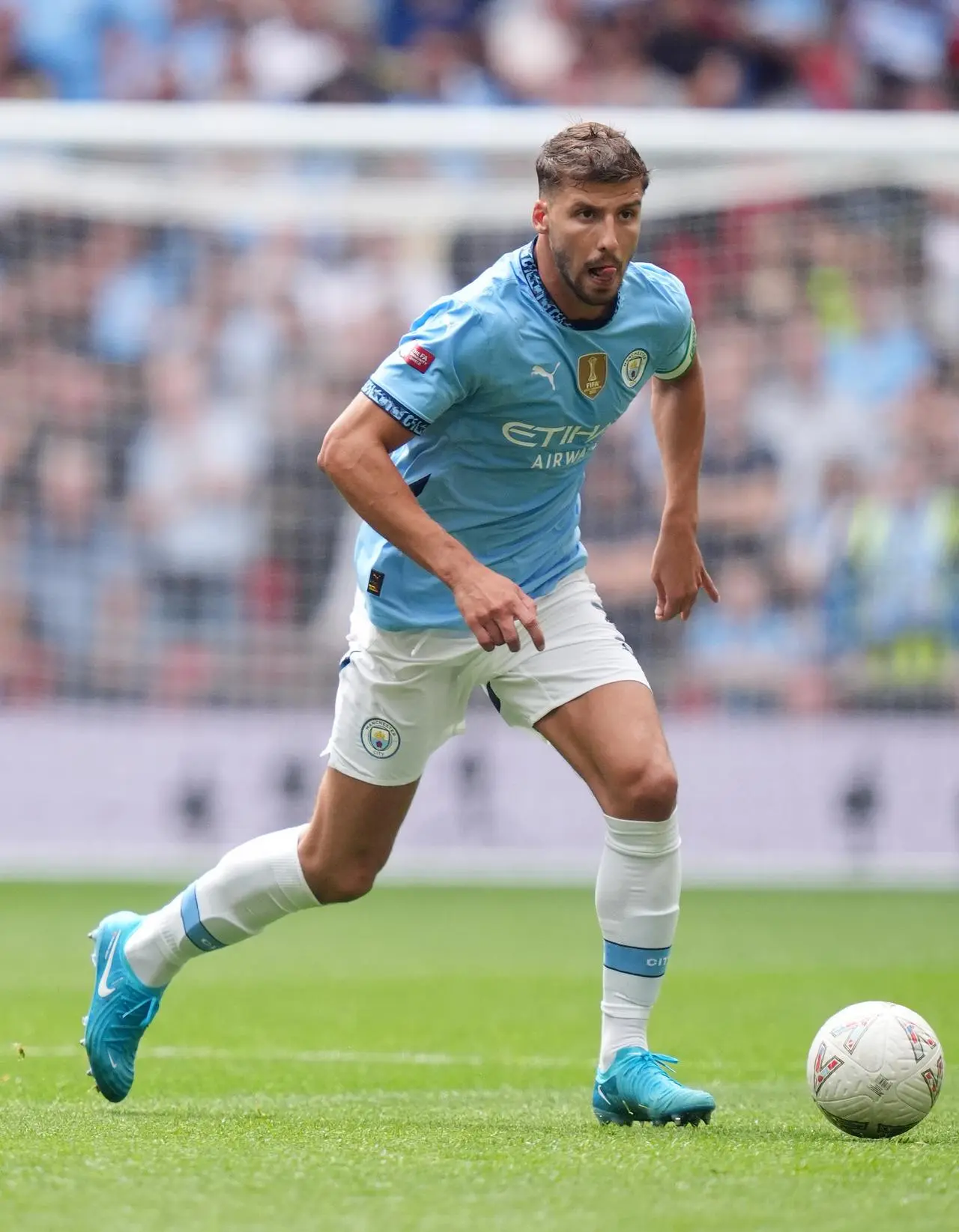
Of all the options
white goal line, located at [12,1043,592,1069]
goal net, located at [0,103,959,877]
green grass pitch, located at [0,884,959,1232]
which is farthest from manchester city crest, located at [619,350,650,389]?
goal net, located at [0,103,959,877]

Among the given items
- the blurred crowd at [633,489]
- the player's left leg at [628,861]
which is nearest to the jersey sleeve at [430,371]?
the player's left leg at [628,861]

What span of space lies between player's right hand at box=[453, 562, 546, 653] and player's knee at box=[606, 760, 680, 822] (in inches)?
18.5

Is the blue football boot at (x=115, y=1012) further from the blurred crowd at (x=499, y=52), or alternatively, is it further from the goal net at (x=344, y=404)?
the blurred crowd at (x=499, y=52)

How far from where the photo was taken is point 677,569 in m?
5.05

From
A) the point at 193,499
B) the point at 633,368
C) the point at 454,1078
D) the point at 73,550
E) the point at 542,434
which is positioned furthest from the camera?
Answer: the point at 193,499

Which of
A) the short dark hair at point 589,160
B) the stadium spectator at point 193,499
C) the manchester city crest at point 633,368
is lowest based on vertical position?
the stadium spectator at point 193,499

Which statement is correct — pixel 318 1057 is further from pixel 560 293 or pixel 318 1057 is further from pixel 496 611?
pixel 560 293

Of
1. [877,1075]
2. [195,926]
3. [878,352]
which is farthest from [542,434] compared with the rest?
[878,352]

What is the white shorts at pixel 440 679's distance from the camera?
464cm

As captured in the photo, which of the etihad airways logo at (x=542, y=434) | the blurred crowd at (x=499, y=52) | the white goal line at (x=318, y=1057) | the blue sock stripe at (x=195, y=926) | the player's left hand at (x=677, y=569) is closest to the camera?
the etihad airways logo at (x=542, y=434)

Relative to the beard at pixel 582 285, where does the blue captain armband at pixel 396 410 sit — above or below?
below

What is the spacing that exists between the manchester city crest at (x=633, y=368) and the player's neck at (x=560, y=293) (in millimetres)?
172

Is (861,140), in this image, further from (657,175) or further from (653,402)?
(653,402)

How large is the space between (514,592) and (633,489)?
8640mm
